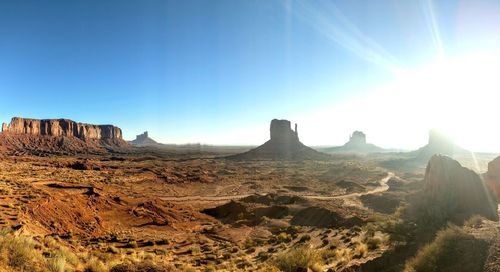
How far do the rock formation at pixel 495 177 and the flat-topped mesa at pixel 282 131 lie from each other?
466 ft

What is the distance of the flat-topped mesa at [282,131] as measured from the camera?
549 feet

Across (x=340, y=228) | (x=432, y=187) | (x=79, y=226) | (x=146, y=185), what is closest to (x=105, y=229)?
(x=79, y=226)

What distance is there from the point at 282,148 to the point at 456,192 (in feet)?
451

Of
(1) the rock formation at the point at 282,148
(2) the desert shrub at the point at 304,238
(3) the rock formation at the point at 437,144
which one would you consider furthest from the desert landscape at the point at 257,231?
(1) the rock formation at the point at 282,148

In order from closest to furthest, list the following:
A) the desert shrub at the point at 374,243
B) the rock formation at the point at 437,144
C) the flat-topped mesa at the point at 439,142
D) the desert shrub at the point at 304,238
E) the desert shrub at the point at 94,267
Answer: the desert shrub at the point at 94,267
the desert shrub at the point at 374,243
the desert shrub at the point at 304,238
the rock formation at the point at 437,144
the flat-topped mesa at the point at 439,142

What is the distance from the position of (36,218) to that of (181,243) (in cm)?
1097

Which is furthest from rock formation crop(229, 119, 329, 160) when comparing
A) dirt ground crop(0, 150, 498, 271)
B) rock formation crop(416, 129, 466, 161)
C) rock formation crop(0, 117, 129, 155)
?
dirt ground crop(0, 150, 498, 271)

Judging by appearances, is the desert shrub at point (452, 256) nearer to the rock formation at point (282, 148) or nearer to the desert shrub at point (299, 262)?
the desert shrub at point (299, 262)

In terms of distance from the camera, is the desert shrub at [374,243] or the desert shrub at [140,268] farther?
the desert shrub at [374,243]

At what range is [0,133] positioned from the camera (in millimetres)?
160125

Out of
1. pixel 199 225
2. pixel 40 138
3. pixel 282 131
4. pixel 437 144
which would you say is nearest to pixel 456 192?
pixel 199 225

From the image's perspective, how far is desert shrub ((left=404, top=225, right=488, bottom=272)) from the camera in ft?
36.6

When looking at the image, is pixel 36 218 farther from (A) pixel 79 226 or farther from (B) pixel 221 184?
(B) pixel 221 184

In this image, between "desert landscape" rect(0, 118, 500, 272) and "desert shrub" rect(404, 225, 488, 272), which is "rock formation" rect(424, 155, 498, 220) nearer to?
"desert landscape" rect(0, 118, 500, 272)
